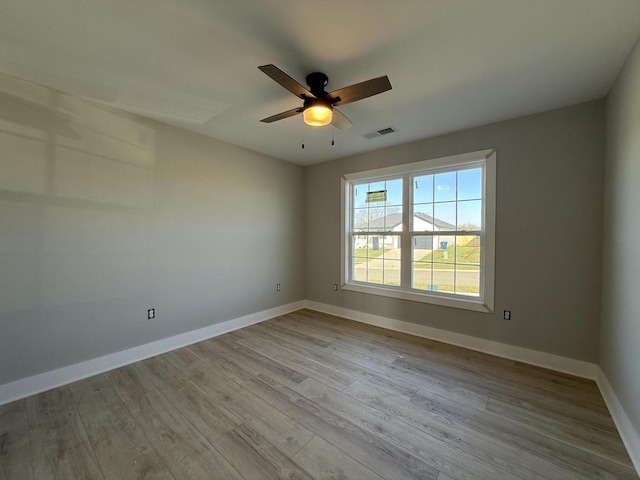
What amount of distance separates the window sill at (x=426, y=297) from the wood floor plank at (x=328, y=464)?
2242 millimetres

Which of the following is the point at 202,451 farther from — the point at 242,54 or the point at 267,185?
the point at 267,185

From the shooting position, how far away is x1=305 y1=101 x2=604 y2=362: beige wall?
2.38 metres

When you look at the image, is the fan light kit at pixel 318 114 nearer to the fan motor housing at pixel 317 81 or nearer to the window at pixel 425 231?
the fan motor housing at pixel 317 81

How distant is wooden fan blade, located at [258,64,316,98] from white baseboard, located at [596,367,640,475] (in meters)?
3.04

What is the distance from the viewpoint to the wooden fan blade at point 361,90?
1625mm

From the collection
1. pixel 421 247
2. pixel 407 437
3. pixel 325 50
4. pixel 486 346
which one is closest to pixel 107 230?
pixel 325 50

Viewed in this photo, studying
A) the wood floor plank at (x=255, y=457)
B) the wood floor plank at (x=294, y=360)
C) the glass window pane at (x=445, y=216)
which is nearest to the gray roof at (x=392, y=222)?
the glass window pane at (x=445, y=216)

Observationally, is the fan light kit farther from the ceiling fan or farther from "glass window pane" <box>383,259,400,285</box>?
"glass window pane" <box>383,259,400,285</box>

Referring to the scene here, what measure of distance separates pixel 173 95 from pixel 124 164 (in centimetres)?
94

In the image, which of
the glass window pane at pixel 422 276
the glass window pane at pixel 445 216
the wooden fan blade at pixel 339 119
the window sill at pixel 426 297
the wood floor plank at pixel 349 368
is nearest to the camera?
the wooden fan blade at pixel 339 119

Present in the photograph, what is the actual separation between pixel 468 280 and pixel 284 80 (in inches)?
118

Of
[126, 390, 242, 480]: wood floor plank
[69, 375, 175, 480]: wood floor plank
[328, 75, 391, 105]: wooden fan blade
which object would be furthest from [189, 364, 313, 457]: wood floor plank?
[328, 75, 391, 105]: wooden fan blade

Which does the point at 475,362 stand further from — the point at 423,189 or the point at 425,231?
the point at 423,189

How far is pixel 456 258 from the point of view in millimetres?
3209
